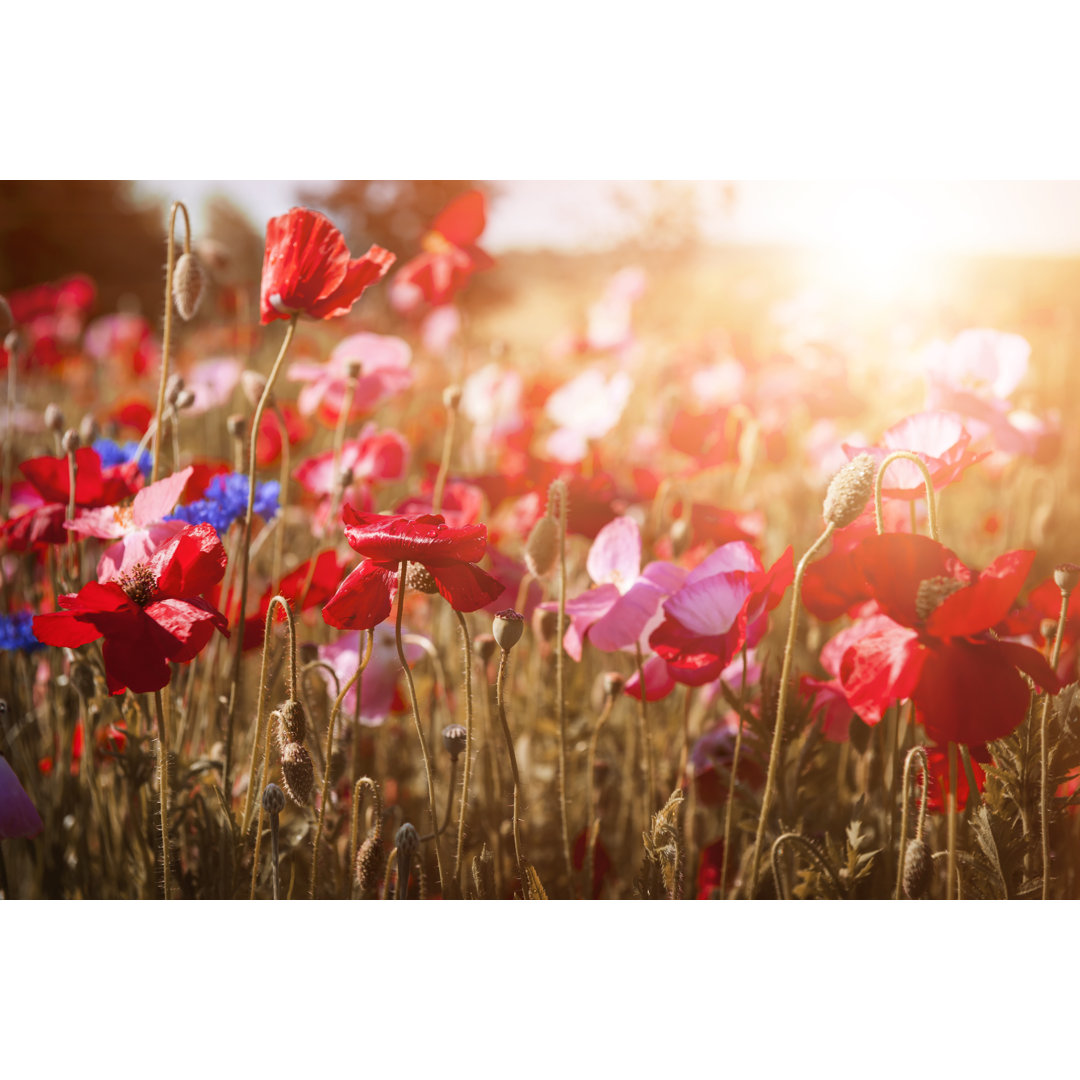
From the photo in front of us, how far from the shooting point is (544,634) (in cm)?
104

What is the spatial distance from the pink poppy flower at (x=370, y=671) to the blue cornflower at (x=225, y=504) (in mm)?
171

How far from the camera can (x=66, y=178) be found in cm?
114

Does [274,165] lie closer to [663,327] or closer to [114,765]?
[114,765]

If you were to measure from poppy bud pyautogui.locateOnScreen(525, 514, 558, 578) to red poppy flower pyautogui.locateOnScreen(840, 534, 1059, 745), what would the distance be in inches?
12.3

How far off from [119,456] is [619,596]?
2.07 feet

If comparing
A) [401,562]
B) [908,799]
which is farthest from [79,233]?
[908,799]

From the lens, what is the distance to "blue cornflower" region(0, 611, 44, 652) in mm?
1094

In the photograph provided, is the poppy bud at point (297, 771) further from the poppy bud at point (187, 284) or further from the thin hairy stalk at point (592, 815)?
the poppy bud at point (187, 284)

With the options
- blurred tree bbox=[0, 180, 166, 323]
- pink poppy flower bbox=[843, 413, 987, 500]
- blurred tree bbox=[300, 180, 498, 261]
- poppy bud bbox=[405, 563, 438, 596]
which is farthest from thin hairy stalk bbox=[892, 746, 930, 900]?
blurred tree bbox=[0, 180, 166, 323]

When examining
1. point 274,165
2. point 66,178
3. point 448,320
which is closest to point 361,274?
point 274,165

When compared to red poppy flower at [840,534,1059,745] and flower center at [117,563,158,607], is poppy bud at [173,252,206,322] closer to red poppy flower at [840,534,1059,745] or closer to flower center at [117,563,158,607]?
flower center at [117,563,158,607]

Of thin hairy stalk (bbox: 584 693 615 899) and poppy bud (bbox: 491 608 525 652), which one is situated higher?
poppy bud (bbox: 491 608 525 652)

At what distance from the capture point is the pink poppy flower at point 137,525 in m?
0.90

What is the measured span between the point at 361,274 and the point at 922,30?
2.36 ft
